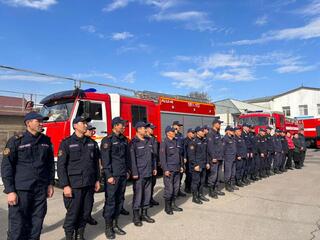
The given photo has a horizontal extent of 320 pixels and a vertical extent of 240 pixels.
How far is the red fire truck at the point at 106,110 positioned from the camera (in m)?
9.04

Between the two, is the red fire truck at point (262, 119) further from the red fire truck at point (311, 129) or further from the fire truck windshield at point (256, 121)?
the red fire truck at point (311, 129)

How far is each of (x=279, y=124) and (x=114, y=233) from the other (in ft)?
67.7

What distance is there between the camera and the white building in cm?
4956

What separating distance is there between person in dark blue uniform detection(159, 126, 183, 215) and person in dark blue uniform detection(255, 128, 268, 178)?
5.12 meters

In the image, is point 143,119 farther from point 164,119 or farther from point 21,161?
point 21,161

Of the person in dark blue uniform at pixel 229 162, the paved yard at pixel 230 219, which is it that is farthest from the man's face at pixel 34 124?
the person in dark blue uniform at pixel 229 162

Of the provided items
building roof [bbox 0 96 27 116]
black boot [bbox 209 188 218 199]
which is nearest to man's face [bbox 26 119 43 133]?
black boot [bbox 209 188 218 199]

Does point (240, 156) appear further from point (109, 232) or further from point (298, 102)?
point (298, 102)

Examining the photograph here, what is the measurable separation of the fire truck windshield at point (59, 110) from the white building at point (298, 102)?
150 ft

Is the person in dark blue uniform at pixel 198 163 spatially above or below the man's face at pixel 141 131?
below

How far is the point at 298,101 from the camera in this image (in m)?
51.2

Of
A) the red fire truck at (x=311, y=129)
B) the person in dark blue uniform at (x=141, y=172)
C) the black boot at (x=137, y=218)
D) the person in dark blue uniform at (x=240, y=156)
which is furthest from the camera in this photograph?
the red fire truck at (x=311, y=129)

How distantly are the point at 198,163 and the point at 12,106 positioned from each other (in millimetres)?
12742

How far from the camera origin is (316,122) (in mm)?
31891
